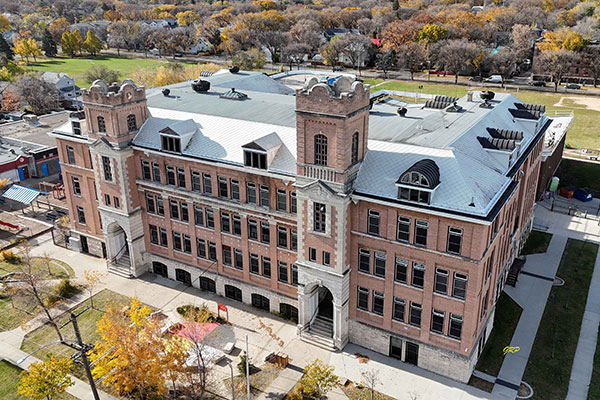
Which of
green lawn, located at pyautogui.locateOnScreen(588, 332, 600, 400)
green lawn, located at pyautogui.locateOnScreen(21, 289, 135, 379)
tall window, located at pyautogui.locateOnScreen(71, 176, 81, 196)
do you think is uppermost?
tall window, located at pyautogui.locateOnScreen(71, 176, 81, 196)

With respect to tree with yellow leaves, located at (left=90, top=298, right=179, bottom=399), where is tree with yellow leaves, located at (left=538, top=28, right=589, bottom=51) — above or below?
above

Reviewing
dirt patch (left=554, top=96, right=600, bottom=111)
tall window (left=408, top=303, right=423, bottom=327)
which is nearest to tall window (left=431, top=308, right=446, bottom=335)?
tall window (left=408, top=303, right=423, bottom=327)

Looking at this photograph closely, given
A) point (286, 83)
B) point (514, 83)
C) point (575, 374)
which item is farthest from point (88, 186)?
point (514, 83)

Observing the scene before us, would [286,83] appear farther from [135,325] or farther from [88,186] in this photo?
[135,325]

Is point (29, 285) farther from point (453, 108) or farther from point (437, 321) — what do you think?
point (453, 108)

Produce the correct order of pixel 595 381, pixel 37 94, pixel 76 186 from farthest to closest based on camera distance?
pixel 37 94, pixel 76 186, pixel 595 381

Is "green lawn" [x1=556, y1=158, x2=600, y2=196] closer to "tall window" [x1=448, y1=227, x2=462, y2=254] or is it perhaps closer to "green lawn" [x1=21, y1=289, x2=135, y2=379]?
"tall window" [x1=448, y1=227, x2=462, y2=254]

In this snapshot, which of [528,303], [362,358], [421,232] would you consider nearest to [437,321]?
[362,358]
